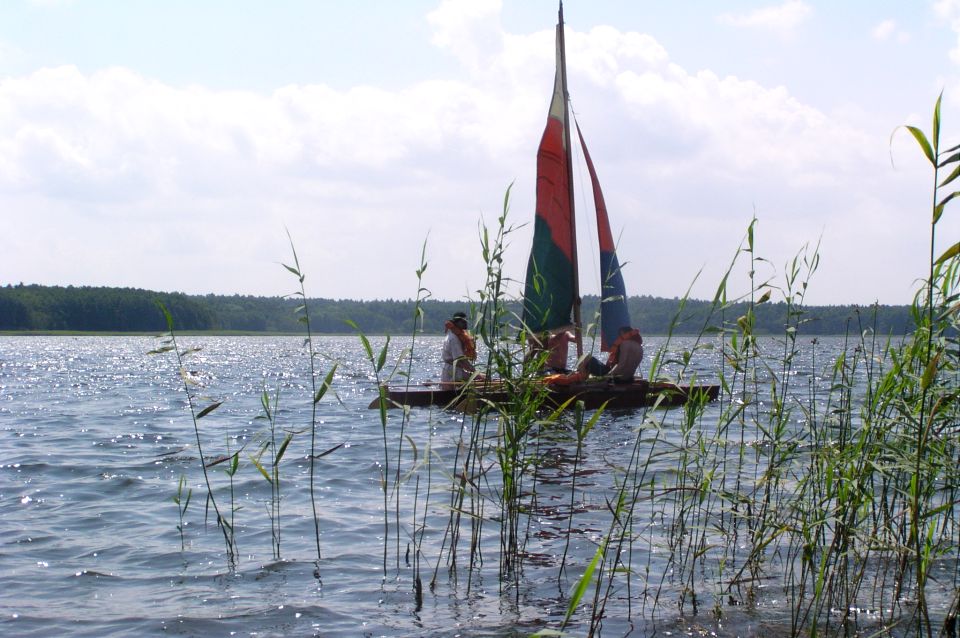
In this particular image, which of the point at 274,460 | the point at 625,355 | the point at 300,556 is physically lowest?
the point at 300,556

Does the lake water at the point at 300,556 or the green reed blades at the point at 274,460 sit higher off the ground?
the green reed blades at the point at 274,460

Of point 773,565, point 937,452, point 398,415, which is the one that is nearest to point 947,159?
point 937,452

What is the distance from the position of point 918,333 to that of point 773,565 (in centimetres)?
177

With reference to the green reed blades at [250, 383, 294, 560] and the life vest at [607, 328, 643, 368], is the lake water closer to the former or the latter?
the green reed blades at [250, 383, 294, 560]

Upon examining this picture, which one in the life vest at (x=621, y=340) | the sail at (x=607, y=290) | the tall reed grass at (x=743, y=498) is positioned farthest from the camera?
the sail at (x=607, y=290)

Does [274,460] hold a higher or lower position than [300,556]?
higher

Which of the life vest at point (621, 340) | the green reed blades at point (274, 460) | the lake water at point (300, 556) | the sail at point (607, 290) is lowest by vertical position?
the lake water at point (300, 556)

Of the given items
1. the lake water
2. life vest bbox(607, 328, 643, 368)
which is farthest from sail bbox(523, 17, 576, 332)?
the lake water

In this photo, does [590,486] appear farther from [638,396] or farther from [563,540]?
[638,396]

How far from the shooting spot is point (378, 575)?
18.3ft

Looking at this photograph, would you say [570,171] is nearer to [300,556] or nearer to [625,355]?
[625,355]

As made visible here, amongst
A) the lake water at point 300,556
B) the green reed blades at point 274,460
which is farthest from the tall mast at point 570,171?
the green reed blades at point 274,460

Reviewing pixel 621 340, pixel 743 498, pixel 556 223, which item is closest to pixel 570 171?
pixel 556 223

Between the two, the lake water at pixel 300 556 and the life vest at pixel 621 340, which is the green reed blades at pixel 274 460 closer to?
the lake water at pixel 300 556
